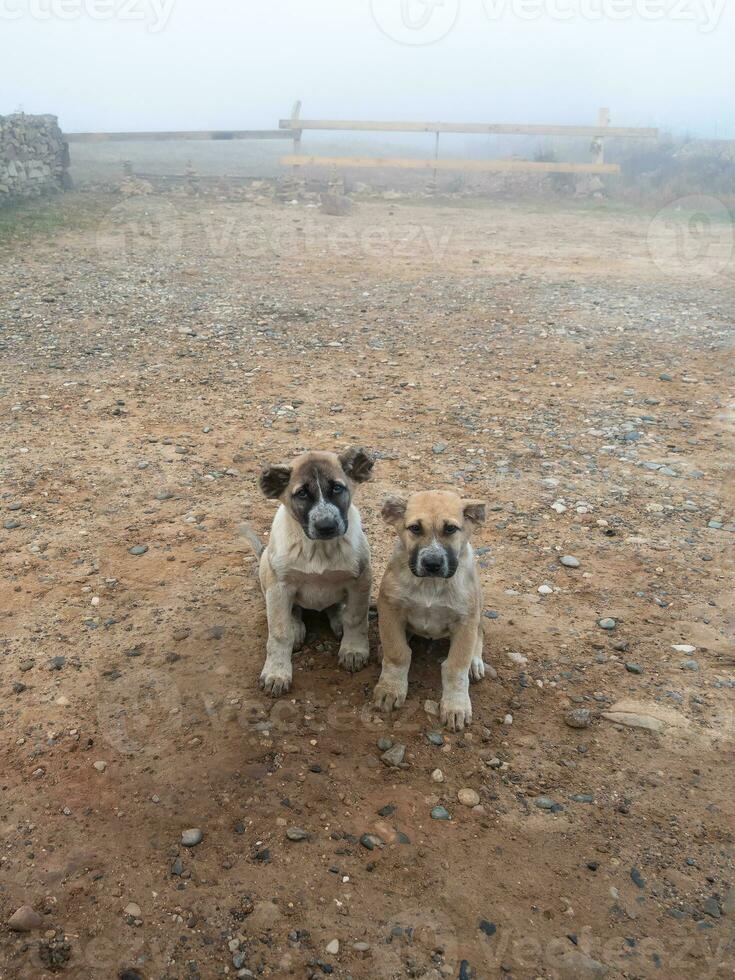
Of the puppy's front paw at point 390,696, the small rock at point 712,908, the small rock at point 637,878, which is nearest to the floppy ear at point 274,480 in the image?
the puppy's front paw at point 390,696

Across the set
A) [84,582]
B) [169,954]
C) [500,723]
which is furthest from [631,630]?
[84,582]

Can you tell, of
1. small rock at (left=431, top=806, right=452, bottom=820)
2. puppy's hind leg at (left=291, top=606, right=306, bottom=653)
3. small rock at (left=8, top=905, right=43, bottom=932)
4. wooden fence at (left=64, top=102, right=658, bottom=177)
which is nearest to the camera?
small rock at (left=8, top=905, right=43, bottom=932)

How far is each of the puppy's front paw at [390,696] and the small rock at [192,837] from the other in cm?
115

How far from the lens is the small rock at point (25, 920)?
302cm

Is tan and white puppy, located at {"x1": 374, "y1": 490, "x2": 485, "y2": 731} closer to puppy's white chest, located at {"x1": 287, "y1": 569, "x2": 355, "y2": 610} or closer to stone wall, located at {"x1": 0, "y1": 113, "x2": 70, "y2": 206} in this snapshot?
puppy's white chest, located at {"x1": 287, "y1": 569, "x2": 355, "y2": 610}

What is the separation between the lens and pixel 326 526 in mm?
3996

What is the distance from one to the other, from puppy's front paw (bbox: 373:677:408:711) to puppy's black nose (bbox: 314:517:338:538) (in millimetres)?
893

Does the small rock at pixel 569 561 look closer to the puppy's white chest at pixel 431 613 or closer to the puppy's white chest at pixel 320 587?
the puppy's white chest at pixel 431 613

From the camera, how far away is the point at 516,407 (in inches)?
329

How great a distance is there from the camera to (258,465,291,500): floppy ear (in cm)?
423

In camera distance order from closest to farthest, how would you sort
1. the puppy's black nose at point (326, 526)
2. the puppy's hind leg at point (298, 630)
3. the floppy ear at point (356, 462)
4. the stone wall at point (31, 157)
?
1. the puppy's black nose at point (326, 526)
2. the floppy ear at point (356, 462)
3. the puppy's hind leg at point (298, 630)
4. the stone wall at point (31, 157)

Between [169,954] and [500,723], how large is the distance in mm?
1951

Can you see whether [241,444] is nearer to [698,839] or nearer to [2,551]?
[2,551]

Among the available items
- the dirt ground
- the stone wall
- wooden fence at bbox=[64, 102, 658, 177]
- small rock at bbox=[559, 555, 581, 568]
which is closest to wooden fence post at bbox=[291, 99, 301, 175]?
wooden fence at bbox=[64, 102, 658, 177]
